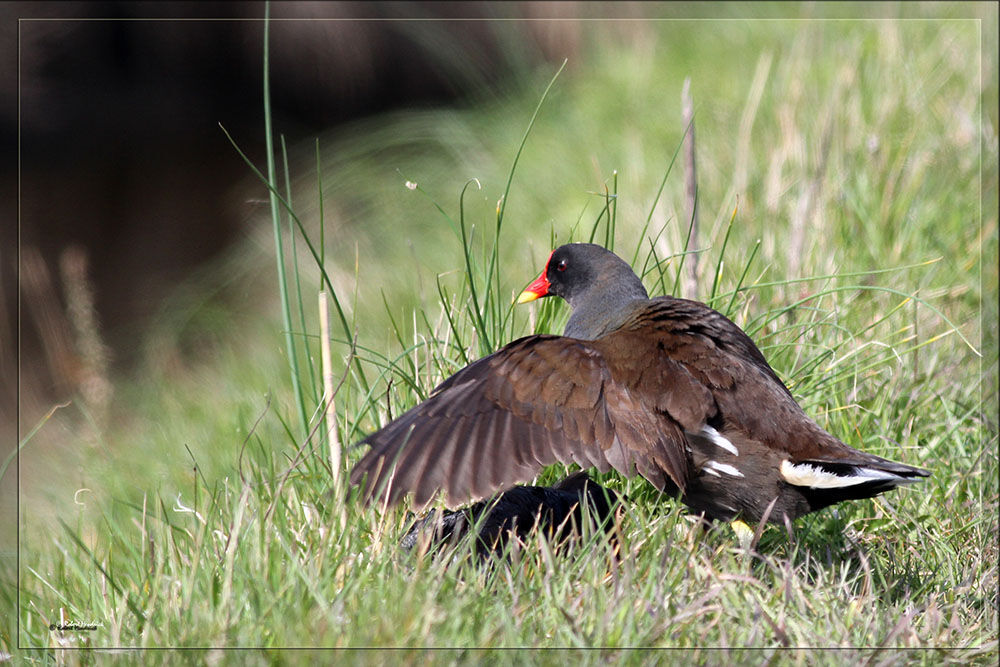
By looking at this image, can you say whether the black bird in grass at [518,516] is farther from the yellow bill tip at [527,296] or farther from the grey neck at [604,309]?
the yellow bill tip at [527,296]

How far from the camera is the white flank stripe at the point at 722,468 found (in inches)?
105

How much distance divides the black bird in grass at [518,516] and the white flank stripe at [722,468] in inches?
10.5

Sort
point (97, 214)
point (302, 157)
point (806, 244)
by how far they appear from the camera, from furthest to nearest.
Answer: point (97, 214)
point (302, 157)
point (806, 244)

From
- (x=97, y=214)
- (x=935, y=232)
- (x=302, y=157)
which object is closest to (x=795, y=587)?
(x=935, y=232)

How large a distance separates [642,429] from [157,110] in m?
8.07

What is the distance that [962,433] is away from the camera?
137 inches

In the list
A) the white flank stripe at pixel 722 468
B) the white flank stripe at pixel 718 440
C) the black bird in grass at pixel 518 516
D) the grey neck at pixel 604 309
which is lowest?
the black bird in grass at pixel 518 516

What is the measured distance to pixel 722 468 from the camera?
2680 mm

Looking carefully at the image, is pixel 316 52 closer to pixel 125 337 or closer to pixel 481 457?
pixel 125 337

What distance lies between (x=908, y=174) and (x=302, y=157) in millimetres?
4198

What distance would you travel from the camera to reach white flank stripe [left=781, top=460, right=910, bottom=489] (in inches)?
94.9

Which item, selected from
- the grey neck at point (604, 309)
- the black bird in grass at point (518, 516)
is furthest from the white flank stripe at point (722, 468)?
the grey neck at point (604, 309)

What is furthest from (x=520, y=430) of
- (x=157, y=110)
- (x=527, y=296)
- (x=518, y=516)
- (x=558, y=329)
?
(x=157, y=110)

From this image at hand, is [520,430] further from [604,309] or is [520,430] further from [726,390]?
[604,309]
